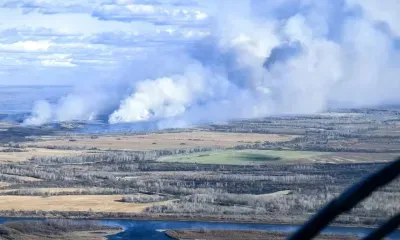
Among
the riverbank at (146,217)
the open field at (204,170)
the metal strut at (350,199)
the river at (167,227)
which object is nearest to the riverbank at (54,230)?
the river at (167,227)

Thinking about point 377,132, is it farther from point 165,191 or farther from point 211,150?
point 165,191

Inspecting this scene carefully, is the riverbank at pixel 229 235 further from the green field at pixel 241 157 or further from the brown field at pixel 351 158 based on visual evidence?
the green field at pixel 241 157

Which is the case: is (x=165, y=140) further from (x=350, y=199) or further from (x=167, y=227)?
(x=350, y=199)

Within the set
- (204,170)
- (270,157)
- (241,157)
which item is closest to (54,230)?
(204,170)

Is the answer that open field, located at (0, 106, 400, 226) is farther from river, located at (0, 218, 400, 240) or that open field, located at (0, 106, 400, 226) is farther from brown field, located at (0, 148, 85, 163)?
river, located at (0, 218, 400, 240)

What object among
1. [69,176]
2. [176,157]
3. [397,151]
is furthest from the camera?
[176,157]

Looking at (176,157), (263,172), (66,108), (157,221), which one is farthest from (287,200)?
(66,108)

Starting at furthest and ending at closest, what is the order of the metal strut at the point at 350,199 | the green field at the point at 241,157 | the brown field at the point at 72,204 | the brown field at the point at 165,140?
1. the brown field at the point at 165,140
2. the green field at the point at 241,157
3. the brown field at the point at 72,204
4. the metal strut at the point at 350,199
